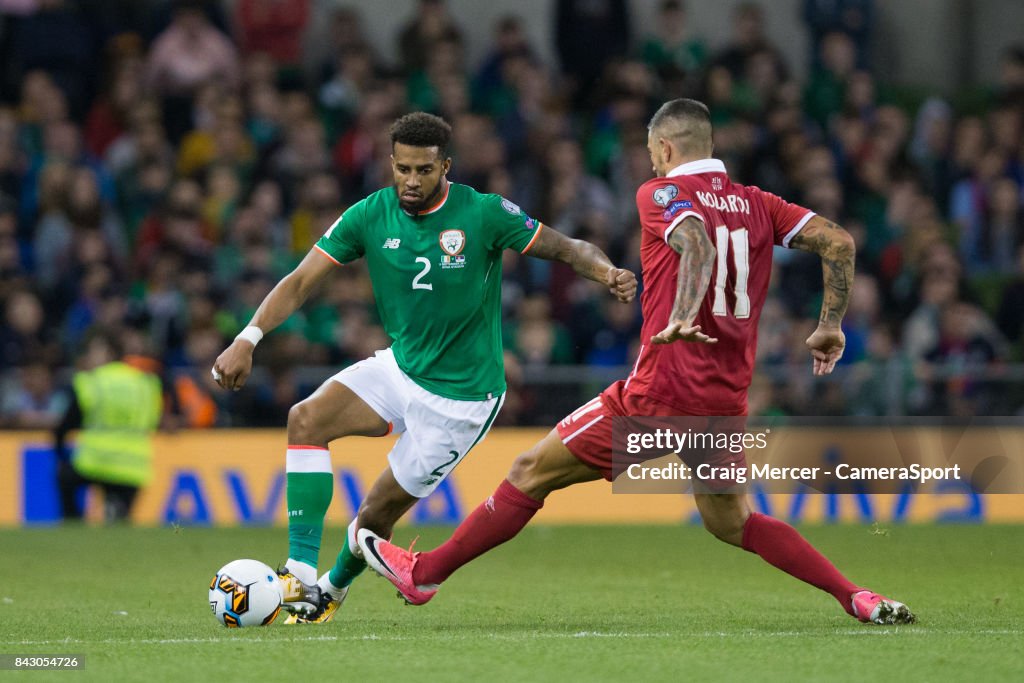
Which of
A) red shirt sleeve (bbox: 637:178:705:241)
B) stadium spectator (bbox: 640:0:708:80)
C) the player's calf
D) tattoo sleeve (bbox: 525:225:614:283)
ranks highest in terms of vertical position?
stadium spectator (bbox: 640:0:708:80)

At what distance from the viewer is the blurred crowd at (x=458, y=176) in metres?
14.6

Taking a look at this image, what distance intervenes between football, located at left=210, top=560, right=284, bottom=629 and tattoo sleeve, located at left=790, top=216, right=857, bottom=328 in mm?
2455

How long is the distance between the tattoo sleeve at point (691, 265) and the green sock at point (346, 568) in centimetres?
189

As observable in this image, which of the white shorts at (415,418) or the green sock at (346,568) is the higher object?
the white shorts at (415,418)

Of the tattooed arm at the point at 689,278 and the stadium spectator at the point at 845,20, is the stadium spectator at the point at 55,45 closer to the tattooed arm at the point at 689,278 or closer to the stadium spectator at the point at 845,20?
the stadium spectator at the point at 845,20

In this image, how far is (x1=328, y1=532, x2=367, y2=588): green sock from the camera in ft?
24.1

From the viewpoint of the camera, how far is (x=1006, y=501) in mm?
13898

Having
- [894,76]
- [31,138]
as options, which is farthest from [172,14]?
[894,76]

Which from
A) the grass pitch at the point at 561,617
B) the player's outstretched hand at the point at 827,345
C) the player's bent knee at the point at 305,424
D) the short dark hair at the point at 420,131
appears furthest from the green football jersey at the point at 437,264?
the player's outstretched hand at the point at 827,345

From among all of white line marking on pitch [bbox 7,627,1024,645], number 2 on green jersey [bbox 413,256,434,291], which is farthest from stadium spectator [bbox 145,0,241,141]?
white line marking on pitch [bbox 7,627,1024,645]

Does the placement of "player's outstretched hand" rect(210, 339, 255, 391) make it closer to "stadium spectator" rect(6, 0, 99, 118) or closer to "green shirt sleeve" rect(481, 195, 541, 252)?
"green shirt sleeve" rect(481, 195, 541, 252)

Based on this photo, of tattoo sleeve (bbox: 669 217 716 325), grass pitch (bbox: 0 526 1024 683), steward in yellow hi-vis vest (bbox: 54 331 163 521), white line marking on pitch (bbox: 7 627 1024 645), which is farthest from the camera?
steward in yellow hi-vis vest (bbox: 54 331 163 521)

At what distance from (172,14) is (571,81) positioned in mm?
4100

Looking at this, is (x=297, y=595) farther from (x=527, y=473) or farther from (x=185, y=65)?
(x=185, y=65)
